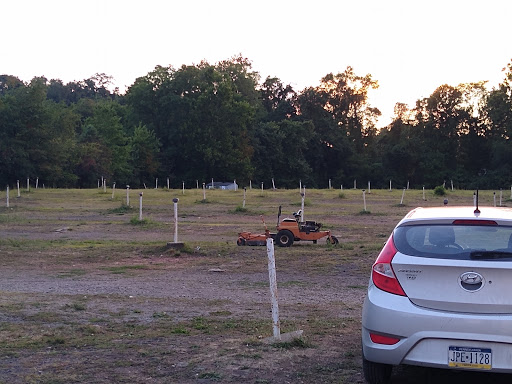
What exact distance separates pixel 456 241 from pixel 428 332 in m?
0.92

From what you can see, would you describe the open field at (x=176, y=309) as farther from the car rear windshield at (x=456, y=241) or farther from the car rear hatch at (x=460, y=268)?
the car rear windshield at (x=456, y=241)

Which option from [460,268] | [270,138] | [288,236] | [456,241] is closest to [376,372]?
[460,268]

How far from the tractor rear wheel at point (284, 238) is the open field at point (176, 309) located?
0.34 meters

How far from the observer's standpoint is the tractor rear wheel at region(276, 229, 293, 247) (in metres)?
18.3

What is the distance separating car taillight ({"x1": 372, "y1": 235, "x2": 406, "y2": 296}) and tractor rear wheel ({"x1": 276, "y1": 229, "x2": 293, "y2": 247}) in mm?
12226

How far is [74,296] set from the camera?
10.8 m

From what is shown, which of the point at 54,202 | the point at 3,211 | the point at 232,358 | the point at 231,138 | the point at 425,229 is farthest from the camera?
the point at 231,138

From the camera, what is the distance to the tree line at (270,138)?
70500mm

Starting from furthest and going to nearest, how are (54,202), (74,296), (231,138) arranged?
(231,138) < (54,202) < (74,296)

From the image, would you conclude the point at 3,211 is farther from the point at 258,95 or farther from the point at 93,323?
the point at 258,95

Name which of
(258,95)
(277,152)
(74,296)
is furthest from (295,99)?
(74,296)

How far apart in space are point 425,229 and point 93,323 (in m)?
4.65

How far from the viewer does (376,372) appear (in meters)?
6.09

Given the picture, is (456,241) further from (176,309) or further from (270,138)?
(270,138)
